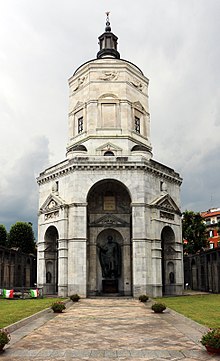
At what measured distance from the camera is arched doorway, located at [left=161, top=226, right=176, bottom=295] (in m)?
43.8

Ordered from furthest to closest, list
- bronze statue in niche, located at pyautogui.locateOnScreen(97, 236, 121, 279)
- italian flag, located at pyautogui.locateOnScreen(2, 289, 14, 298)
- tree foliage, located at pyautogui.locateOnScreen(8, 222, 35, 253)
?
tree foliage, located at pyautogui.locateOnScreen(8, 222, 35, 253), bronze statue in niche, located at pyautogui.locateOnScreen(97, 236, 121, 279), italian flag, located at pyautogui.locateOnScreen(2, 289, 14, 298)

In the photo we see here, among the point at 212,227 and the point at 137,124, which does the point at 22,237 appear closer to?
the point at 137,124

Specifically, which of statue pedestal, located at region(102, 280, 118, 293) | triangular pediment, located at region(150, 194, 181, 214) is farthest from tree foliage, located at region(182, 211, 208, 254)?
statue pedestal, located at region(102, 280, 118, 293)

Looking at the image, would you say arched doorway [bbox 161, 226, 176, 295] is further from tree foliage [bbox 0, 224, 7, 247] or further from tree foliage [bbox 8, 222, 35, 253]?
tree foliage [bbox 0, 224, 7, 247]

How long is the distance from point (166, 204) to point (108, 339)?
29.3 m

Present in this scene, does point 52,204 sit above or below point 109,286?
above

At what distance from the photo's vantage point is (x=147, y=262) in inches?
1553

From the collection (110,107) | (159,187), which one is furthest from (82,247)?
(110,107)

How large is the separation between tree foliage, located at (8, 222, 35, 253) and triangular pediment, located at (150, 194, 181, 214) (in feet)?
108

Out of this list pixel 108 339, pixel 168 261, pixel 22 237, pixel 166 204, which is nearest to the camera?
pixel 108 339

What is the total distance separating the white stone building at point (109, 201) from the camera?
39.7m

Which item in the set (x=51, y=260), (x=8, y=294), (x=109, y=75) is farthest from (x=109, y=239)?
(x=109, y=75)

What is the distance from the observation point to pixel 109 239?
43.9 meters

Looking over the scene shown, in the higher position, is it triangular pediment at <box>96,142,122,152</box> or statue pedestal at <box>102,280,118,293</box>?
triangular pediment at <box>96,142,122,152</box>
